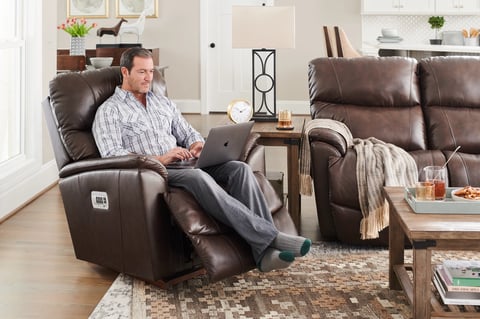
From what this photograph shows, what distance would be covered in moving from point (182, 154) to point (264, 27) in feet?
4.75

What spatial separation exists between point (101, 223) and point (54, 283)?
37 cm

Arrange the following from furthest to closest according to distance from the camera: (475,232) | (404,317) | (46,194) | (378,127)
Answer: (46,194) < (378,127) < (404,317) < (475,232)

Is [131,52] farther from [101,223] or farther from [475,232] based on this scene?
[475,232]

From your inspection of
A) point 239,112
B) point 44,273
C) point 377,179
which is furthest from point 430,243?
point 239,112

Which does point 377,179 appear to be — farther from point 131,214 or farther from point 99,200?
point 99,200

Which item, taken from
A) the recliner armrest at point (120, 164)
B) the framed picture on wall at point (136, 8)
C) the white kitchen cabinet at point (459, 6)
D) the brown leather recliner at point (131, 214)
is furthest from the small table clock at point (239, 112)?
the white kitchen cabinet at point (459, 6)

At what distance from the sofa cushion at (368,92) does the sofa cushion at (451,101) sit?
2.7 inches

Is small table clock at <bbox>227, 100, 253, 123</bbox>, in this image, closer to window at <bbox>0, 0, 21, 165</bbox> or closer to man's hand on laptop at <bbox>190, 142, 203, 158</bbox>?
man's hand on laptop at <bbox>190, 142, 203, 158</bbox>

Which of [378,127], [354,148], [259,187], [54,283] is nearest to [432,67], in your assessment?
[378,127]

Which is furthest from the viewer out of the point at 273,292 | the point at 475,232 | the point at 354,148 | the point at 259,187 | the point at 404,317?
the point at 354,148

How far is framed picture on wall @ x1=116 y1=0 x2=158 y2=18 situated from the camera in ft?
30.8

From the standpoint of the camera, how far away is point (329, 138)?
4.08 meters

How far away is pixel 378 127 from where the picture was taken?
4516mm

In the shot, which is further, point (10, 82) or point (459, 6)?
point (459, 6)
